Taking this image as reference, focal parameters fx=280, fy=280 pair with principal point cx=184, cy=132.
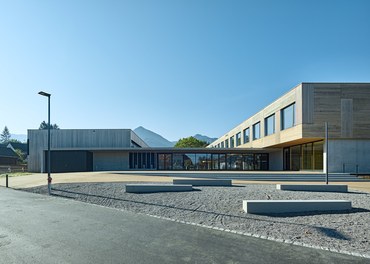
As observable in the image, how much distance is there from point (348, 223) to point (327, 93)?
798 inches

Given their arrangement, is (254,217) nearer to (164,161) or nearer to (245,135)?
(164,161)

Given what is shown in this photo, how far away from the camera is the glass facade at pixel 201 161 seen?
→ 37625mm

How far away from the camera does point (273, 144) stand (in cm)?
3180

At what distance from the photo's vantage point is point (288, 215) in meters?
8.22

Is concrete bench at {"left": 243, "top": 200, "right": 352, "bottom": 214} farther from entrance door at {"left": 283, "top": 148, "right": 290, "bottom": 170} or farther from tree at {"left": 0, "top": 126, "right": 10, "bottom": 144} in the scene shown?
tree at {"left": 0, "top": 126, "right": 10, "bottom": 144}

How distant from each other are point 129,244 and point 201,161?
3269 cm

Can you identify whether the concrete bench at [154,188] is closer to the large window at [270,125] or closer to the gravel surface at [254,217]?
the gravel surface at [254,217]

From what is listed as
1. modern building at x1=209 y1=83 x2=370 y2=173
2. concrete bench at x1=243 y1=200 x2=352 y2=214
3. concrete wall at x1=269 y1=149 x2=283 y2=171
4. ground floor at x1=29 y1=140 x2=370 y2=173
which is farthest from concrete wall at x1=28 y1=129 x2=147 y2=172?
concrete bench at x1=243 y1=200 x2=352 y2=214

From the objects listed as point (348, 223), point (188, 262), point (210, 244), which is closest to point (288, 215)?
point (348, 223)

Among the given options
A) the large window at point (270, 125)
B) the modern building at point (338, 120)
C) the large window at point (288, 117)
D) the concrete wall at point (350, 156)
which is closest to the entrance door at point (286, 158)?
the large window at point (270, 125)

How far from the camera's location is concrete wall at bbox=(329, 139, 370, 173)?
24.7 metres

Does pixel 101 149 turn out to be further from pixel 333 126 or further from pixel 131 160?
pixel 333 126

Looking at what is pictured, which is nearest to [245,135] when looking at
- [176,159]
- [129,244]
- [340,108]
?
[176,159]

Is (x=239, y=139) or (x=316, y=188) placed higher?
(x=239, y=139)
